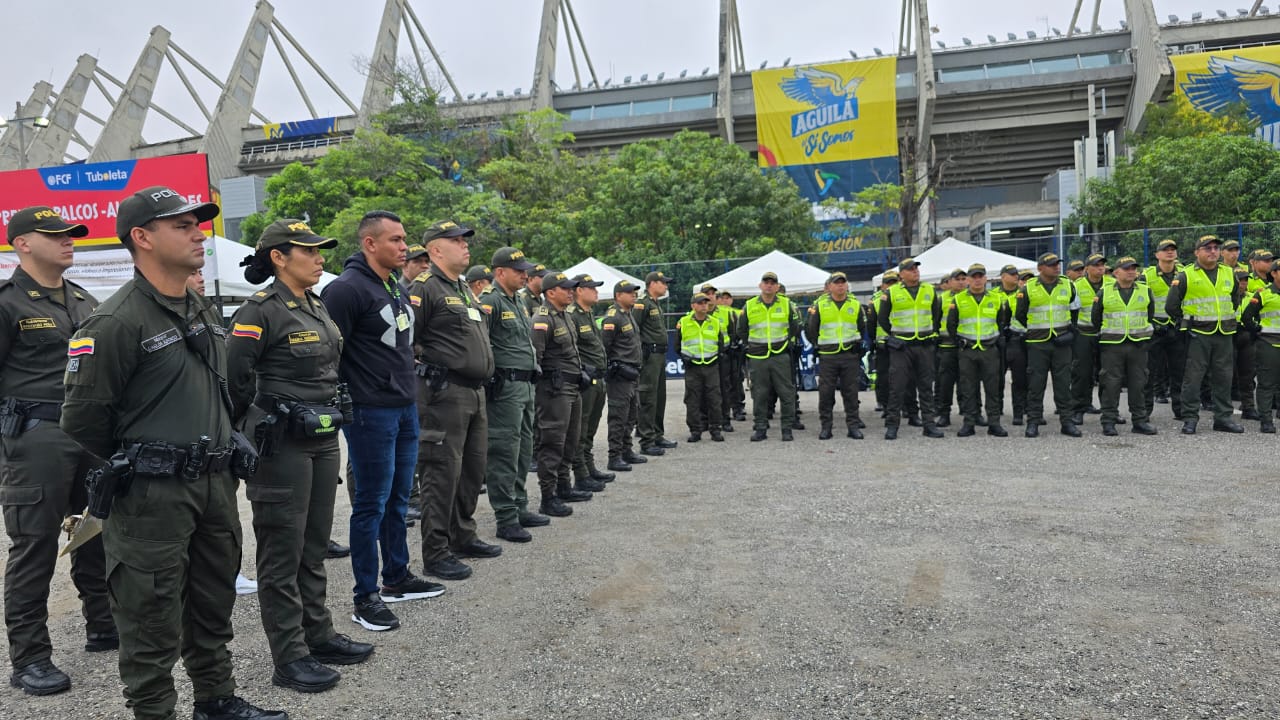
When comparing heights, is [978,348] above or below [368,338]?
A: below

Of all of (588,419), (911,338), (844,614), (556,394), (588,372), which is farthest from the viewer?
(911,338)

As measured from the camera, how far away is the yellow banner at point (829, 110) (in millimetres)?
35906

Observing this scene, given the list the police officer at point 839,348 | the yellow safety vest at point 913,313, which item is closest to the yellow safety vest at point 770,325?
the police officer at point 839,348

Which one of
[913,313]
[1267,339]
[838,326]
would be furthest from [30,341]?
[1267,339]

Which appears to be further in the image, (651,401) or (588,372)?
(651,401)

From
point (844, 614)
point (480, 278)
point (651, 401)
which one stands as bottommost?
point (844, 614)

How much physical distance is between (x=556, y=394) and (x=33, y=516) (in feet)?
11.9

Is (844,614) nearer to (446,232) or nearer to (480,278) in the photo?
(446,232)

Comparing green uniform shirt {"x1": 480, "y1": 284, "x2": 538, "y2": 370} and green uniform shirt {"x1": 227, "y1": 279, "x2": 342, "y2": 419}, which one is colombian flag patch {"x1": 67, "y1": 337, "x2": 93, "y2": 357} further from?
green uniform shirt {"x1": 480, "y1": 284, "x2": 538, "y2": 370}

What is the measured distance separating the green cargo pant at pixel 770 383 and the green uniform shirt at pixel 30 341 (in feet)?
24.6

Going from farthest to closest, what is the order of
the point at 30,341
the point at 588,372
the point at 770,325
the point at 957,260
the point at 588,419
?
the point at 957,260, the point at 770,325, the point at 588,419, the point at 588,372, the point at 30,341

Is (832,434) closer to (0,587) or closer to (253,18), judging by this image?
(0,587)

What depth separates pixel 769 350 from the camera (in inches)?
399

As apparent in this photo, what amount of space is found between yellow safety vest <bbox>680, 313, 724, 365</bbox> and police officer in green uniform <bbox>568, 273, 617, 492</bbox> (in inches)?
108
